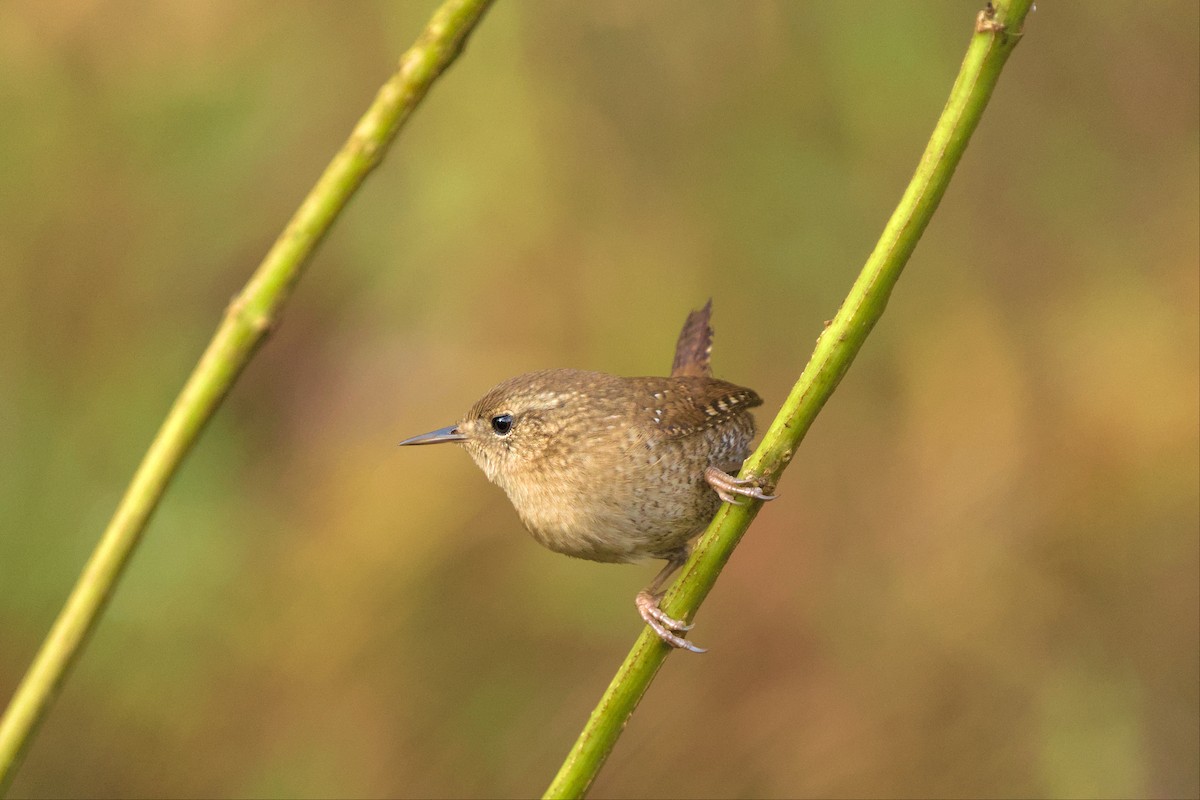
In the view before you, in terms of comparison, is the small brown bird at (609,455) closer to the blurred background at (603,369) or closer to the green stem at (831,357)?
the green stem at (831,357)

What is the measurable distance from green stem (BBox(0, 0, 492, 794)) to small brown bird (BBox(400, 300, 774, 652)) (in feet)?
3.46

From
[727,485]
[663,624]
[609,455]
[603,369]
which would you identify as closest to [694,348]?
[609,455]

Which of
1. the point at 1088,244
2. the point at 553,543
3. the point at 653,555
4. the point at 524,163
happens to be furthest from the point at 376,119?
the point at 1088,244

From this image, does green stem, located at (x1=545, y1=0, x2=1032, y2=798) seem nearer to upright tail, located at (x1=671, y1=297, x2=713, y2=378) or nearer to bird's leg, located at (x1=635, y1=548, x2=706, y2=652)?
bird's leg, located at (x1=635, y1=548, x2=706, y2=652)

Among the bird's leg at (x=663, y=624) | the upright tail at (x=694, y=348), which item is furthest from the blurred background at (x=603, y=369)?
the bird's leg at (x=663, y=624)

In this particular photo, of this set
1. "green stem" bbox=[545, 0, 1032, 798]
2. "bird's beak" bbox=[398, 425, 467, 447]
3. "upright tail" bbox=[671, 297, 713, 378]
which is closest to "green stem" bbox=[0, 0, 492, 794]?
"green stem" bbox=[545, 0, 1032, 798]

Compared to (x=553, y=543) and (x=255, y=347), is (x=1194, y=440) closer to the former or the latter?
(x=553, y=543)

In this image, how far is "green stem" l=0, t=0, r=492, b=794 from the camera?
0.79m

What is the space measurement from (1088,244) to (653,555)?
8.87ft

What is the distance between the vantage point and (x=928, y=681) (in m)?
4.05

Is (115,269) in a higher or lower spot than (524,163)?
lower

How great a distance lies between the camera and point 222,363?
0.82 meters

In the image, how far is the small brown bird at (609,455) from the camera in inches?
75.6

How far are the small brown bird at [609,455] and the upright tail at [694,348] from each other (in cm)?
44
